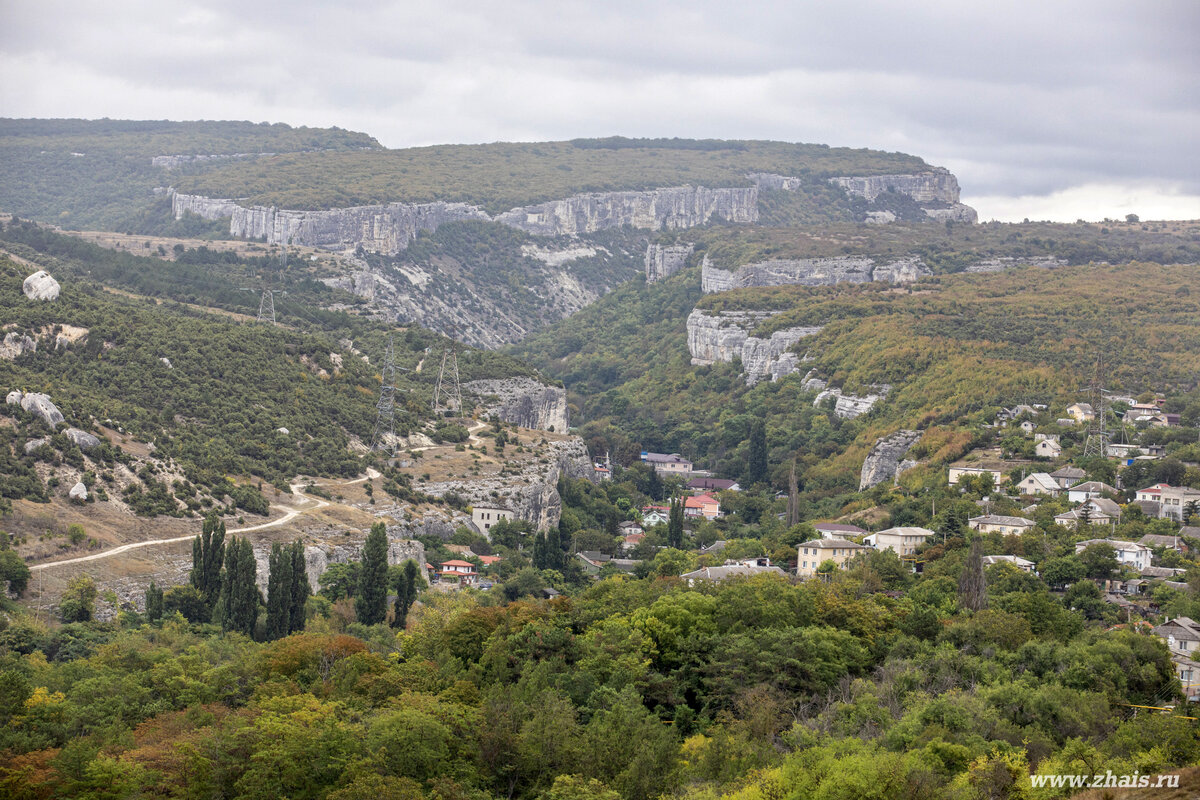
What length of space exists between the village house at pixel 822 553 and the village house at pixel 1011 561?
6.31m

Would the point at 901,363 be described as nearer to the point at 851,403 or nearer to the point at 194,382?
the point at 851,403

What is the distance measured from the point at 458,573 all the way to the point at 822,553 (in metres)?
15.4

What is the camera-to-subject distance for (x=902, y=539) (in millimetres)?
62031

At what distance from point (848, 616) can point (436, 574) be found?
73.3 feet

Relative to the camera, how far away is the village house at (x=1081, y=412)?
81875mm

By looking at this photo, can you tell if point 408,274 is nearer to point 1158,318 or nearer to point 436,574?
point 1158,318

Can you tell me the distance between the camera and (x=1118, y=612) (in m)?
48.7

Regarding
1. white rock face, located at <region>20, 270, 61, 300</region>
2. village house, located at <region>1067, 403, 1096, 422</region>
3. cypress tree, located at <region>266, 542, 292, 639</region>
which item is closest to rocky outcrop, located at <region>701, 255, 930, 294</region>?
village house, located at <region>1067, 403, 1096, 422</region>

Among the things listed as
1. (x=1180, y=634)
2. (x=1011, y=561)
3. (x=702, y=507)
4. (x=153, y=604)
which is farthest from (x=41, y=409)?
(x=1180, y=634)

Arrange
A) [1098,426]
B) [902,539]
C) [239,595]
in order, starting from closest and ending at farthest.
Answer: [239,595] < [902,539] < [1098,426]

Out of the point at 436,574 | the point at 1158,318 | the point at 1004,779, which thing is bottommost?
the point at 436,574

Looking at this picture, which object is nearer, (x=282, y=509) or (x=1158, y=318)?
(x=282, y=509)

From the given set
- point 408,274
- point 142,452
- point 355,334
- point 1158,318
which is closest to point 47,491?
point 142,452

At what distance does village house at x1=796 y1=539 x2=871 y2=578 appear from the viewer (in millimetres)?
60875
